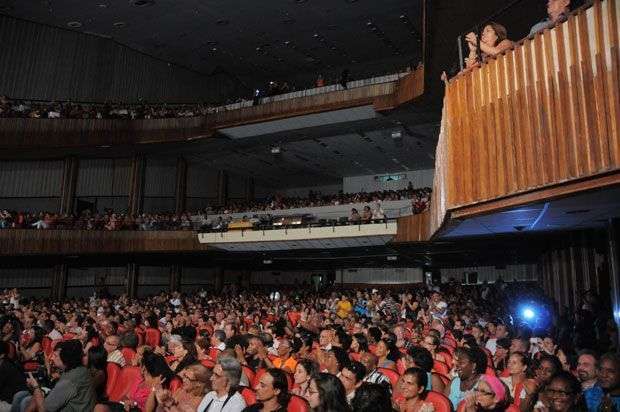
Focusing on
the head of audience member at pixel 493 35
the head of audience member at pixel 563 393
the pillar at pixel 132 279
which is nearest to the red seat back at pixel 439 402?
the head of audience member at pixel 563 393

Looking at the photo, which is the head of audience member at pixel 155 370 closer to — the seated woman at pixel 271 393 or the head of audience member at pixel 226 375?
the head of audience member at pixel 226 375

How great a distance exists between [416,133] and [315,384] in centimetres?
1537

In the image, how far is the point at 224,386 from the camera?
14.0 ft

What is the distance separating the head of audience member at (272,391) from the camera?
12.9ft

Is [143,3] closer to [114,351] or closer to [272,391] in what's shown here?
[114,351]

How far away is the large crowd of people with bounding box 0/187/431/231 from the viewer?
58.9 ft

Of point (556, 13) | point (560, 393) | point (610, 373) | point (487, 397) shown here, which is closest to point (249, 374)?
point (487, 397)

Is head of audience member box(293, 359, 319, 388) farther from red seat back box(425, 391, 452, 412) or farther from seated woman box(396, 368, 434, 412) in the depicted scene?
red seat back box(425, 391, 452, 412)

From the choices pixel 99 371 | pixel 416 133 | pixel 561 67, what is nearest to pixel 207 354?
pixel 99 371

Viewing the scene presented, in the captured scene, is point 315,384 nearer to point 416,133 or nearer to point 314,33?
point 416,133

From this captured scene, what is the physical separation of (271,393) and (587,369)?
255 cm

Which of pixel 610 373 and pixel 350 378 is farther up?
pixel 610 373

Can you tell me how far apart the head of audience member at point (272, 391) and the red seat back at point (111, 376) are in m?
2.01

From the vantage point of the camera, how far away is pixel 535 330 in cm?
786
